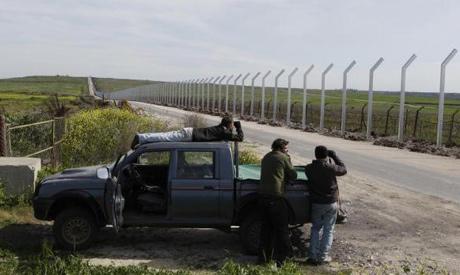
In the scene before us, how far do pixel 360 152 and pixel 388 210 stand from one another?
Result: 11.7 m

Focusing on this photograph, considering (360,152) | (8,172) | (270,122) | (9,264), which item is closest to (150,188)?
(9,264)

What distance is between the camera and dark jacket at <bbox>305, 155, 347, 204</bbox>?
322 inches

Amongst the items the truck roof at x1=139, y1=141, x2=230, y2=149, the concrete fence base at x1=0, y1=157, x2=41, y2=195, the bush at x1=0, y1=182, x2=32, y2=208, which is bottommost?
the bush at x1=0, y1=182, x2=32, y2=208

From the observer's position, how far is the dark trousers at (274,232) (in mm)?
7852

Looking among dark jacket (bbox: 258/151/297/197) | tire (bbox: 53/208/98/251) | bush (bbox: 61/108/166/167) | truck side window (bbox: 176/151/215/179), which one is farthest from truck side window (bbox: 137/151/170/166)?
bush (bbox: 61/108/166/167)

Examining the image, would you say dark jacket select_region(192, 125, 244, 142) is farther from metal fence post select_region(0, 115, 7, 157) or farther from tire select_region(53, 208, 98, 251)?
metal fence post select_region(0, 115, 7, 157)

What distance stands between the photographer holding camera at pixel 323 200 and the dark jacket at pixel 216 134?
1.30 metres

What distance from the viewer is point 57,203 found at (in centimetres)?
866

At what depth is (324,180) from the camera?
8188 mm

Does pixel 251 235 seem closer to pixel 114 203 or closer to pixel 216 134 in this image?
pixel 216 134

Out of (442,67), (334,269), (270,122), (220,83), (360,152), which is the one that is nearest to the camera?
(334,269)

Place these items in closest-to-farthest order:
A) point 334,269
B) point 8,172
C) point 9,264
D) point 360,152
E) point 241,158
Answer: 1. point 9,264
2. point 334,269
3. point 8,172
4. point 241,158
5. point 360,152

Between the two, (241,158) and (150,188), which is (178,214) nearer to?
(150,188)

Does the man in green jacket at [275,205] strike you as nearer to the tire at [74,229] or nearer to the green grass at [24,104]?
the tire at [74,229]
